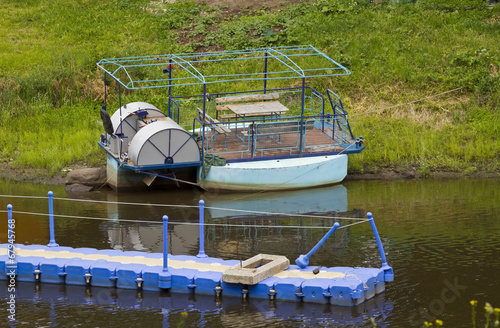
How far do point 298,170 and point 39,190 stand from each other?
6.90 metres

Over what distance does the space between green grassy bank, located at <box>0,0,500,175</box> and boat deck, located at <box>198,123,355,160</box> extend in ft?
4.65

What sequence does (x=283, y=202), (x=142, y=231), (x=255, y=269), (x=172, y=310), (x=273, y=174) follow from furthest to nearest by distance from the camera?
(x=273, y=174) < (x=283, y=202) < (x=142, y=231) < (x=255, y=269) < (x=172, y=310)

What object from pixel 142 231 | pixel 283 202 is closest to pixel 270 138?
pixel 283 202

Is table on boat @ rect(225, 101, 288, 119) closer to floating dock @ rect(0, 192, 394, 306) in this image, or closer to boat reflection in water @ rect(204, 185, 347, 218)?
boat reflection in water @ rect(204, 185, 347, 218)

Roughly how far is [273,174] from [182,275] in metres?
7.63

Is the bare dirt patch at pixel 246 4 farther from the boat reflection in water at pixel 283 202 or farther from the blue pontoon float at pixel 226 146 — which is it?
the boat reflection in water at pixel 283 202

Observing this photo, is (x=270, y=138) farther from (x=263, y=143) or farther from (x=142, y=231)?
(x=142, y=231)

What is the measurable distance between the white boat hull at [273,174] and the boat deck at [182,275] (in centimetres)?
590

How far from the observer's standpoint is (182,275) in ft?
52.3

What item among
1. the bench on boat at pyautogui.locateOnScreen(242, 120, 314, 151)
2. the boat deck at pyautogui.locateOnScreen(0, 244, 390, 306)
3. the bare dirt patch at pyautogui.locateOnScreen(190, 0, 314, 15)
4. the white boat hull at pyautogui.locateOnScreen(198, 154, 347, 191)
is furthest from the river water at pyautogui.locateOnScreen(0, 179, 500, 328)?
the bare dirt patch at pyautogui.locateOnScreen(190, 0, 314, 15)

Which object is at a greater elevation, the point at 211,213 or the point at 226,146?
the point at 226,146

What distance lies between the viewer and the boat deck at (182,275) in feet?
50.5

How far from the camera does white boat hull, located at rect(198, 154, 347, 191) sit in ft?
75.4

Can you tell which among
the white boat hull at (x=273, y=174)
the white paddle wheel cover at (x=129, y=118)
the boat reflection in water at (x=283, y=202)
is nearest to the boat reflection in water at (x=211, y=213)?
the boat reflection in water at (x=283, y=202)
